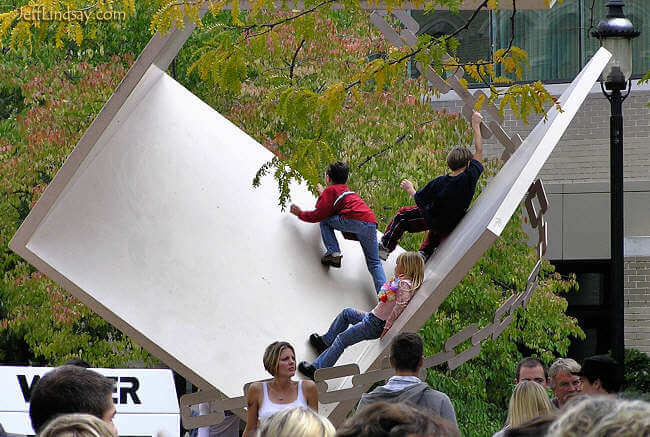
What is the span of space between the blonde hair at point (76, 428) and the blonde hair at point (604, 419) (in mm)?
1439

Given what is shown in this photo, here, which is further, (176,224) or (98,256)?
(176,224)

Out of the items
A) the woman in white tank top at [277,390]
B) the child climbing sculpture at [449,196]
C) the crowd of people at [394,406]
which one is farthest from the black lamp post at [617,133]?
the woman in white tank top at [277,390]

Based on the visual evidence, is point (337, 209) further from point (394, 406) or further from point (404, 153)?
point (394, 406)

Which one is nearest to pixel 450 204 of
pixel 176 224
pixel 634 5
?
pixel 176 224

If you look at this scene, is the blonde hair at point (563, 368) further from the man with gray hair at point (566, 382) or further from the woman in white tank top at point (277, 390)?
the woman in white tank top at point (277, 390)

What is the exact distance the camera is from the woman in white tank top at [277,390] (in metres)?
6.89

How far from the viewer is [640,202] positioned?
19.6 m

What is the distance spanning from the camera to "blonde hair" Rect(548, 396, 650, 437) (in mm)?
2145

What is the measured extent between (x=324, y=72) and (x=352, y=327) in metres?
5.95

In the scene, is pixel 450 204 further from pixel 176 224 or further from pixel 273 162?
pixel 176 224

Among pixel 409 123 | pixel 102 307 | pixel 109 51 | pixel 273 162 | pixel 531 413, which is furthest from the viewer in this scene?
pixel 109 51

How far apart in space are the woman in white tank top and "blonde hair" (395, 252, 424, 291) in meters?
0.96

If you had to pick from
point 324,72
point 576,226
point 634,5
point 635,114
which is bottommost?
point 576,226

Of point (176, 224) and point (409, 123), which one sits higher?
point (176, 224)
